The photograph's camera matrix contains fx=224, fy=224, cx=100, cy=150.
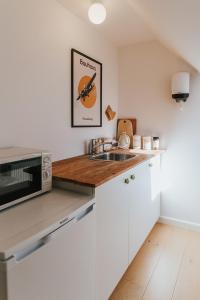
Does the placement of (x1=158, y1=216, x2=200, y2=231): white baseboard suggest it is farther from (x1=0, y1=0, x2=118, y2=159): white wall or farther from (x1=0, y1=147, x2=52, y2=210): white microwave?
(x1=0, y1=147, x2=52, y2=210): white microwave

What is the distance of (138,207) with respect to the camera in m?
2.04

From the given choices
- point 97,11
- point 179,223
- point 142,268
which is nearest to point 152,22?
point 97,11

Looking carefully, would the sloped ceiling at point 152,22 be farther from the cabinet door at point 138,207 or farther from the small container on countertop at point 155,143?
the cabinet door at point 138,207

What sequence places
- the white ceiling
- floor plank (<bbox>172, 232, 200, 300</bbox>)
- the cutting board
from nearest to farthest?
floor plank (<bbox>172, 232, 200, 300</bbox>) → the white ceiling → the cutting board

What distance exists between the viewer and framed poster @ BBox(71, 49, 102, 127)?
2.12 metres

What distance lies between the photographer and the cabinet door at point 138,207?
74.8 inches

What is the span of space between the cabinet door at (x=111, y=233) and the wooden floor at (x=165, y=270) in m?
0.19

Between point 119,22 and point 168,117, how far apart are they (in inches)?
46.3

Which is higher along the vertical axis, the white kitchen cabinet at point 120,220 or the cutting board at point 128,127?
the cutting board at point 128,127

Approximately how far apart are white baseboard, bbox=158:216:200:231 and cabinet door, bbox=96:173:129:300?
117 cm

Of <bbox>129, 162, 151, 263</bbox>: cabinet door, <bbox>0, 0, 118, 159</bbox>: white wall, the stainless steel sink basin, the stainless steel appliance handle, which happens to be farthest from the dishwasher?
the stainless steel sink basin

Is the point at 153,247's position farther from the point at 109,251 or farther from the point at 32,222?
the point at 32,222

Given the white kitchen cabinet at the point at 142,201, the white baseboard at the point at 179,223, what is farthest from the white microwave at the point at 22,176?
the white baseboard at the point at 179,223

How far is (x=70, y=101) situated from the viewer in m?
2.09
